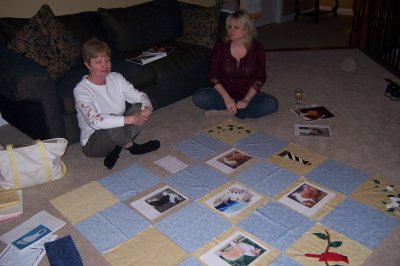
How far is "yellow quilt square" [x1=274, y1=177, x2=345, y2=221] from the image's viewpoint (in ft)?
7.05

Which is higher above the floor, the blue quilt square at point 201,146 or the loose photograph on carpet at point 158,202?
the blue quilt square at point 201,146

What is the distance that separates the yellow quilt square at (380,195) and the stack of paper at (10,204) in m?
1.99

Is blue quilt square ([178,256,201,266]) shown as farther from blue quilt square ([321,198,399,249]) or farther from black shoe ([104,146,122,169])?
black shoe ([104,146,122,169])

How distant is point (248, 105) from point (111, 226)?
1587 mm

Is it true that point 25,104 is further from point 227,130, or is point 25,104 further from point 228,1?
point 228,1

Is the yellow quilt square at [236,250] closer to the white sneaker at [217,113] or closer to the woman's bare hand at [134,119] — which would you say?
the woman's bare hand at [134,119]

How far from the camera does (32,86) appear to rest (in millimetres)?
2523

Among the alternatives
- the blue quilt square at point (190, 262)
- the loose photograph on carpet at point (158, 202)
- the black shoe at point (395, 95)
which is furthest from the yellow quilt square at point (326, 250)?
the black shoe at point (395, 95)

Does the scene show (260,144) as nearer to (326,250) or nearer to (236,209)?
(236,209)

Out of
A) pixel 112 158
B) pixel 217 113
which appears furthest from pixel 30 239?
pixel 217 113

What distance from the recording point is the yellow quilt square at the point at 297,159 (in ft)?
8.33

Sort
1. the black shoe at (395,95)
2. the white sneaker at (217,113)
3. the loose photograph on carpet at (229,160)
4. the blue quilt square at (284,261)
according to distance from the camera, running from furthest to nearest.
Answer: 1. the black shoe at (395,95)
2. the white sneaker at (217,113)
3. the loose photograph on carpet at (229,160)
4. the blue quilt square at (284,261)

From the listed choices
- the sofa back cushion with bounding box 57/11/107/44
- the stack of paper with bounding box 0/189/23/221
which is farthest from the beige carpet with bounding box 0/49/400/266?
the sofa back cushion with bounding box 57/11/107/44

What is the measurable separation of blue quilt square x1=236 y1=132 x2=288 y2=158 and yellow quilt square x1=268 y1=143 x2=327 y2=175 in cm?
5
